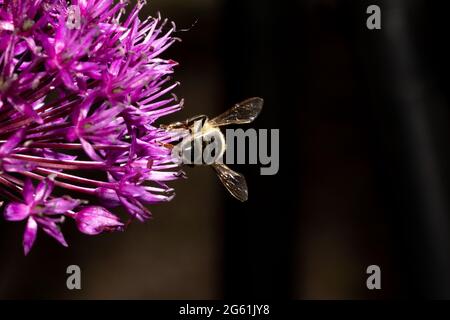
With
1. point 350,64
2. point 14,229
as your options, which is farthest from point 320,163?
point 14,229

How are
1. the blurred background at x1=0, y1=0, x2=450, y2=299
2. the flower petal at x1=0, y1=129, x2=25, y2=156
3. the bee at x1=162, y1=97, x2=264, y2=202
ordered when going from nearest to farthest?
1. the flower petal at x1=0, y1=129, x2=25, y2=156
2. the bee at x1=162, y1=97, x2=264, y2=202
3. the blurred background at x1=0, y1=0, x2=450, y2=299

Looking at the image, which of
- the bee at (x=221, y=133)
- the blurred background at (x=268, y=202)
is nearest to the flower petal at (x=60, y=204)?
the bee at (x=221, y=133)

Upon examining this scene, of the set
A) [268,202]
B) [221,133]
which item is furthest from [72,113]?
[268,202]

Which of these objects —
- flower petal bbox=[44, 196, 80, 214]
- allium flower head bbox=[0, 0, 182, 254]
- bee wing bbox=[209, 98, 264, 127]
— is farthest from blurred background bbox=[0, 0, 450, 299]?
flower petal bbox=[44, 196, 80, 214]

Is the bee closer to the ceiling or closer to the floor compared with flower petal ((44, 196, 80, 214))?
closer to the ceiling

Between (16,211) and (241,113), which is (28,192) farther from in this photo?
(241,113)

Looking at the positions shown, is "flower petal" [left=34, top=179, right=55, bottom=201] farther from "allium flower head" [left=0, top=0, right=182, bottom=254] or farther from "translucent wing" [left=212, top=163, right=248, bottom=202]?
"translucent wing" [left=212, top=163, right=248, bottom=202]
